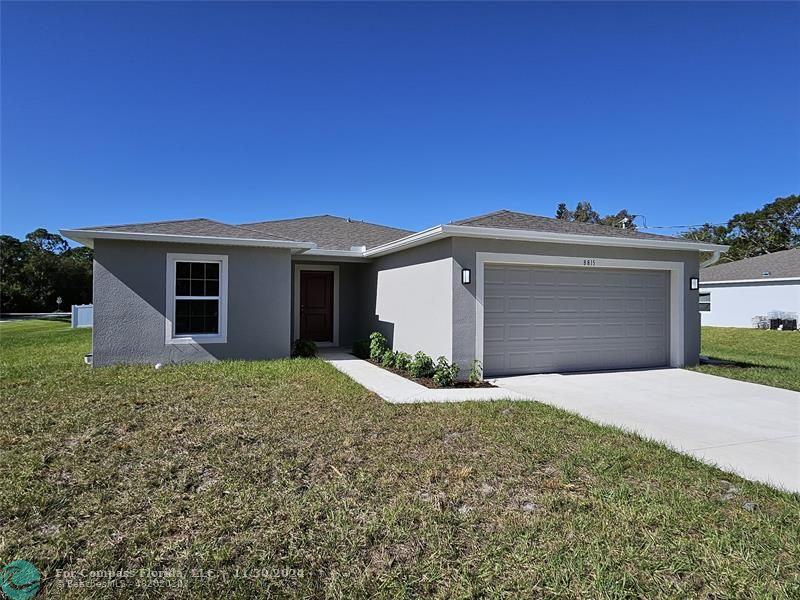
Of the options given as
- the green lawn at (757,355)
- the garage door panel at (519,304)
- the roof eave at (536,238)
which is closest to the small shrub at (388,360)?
the roof eave at (536,238)

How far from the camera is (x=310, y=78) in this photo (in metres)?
11.5

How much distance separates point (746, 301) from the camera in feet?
76.0

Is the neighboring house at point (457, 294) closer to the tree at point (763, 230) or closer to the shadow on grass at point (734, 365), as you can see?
the shadow on grass at point (734, 365)

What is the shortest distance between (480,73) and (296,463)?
11.1 meters

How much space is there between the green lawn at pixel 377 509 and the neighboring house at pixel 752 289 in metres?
23.5

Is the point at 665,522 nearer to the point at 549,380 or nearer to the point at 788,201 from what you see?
the point at 549,380

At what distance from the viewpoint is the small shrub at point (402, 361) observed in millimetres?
9578

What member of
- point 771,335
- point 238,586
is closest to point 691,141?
point 771,335

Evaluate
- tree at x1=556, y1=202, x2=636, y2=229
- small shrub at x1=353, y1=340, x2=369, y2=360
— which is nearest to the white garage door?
small shrub at x1=353, y1=340, x2=369, y2=360

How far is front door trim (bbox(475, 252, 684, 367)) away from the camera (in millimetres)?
8289

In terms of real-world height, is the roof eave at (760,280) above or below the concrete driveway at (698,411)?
above

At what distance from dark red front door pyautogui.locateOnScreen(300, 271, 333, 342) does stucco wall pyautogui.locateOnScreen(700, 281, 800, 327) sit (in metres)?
22.7

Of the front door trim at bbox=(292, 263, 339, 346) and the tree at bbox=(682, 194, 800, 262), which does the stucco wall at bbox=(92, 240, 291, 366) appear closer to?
the front door trim at bbox=(292, 263, 339, 346)

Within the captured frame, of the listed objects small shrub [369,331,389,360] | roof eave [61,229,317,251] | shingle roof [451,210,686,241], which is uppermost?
shingle roof [451,210,686,241]
